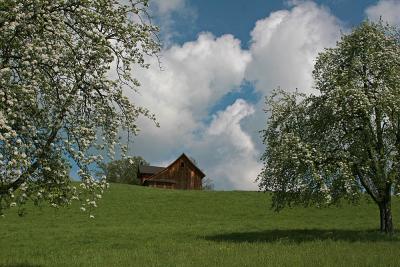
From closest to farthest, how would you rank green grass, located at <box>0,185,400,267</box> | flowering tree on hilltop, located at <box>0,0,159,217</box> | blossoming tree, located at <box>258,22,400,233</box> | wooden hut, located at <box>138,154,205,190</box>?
flowering tree on hilltop, located at <box>0,0,159,217</box>
green grass, located at <box>0,185,400,267</box>
blossoming tree, located at <box>258,22,400,233</box>
wooden hut, located at <box>138,154,205,190</box>

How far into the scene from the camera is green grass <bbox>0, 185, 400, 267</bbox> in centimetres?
2289

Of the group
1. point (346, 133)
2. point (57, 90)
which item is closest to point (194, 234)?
point (346, 133)

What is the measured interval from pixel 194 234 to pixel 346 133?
50.7 ft

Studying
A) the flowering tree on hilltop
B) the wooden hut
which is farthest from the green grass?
the wooden hut

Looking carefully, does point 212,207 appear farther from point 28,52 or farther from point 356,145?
point 28,52

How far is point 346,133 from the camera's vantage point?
3422 centimetres

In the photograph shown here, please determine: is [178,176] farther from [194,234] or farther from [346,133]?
[346,133]

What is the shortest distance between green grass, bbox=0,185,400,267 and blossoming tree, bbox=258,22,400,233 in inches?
141

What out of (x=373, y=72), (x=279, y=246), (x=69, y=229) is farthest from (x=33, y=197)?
(x=69, y=229)

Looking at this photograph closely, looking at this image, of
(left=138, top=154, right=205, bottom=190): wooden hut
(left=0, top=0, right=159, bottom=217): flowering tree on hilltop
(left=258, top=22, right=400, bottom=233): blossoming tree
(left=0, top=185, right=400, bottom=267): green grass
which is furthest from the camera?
(left=138, top=154, right=205, bottom=190): wooden hut

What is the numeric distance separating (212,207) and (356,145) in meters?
35.1

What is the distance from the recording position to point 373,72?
34.5m

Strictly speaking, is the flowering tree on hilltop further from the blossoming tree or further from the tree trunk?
the tree trunk

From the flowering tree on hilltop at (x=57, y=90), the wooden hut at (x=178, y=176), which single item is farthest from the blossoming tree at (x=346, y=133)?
the wooden hut at (x=178, y=176)
